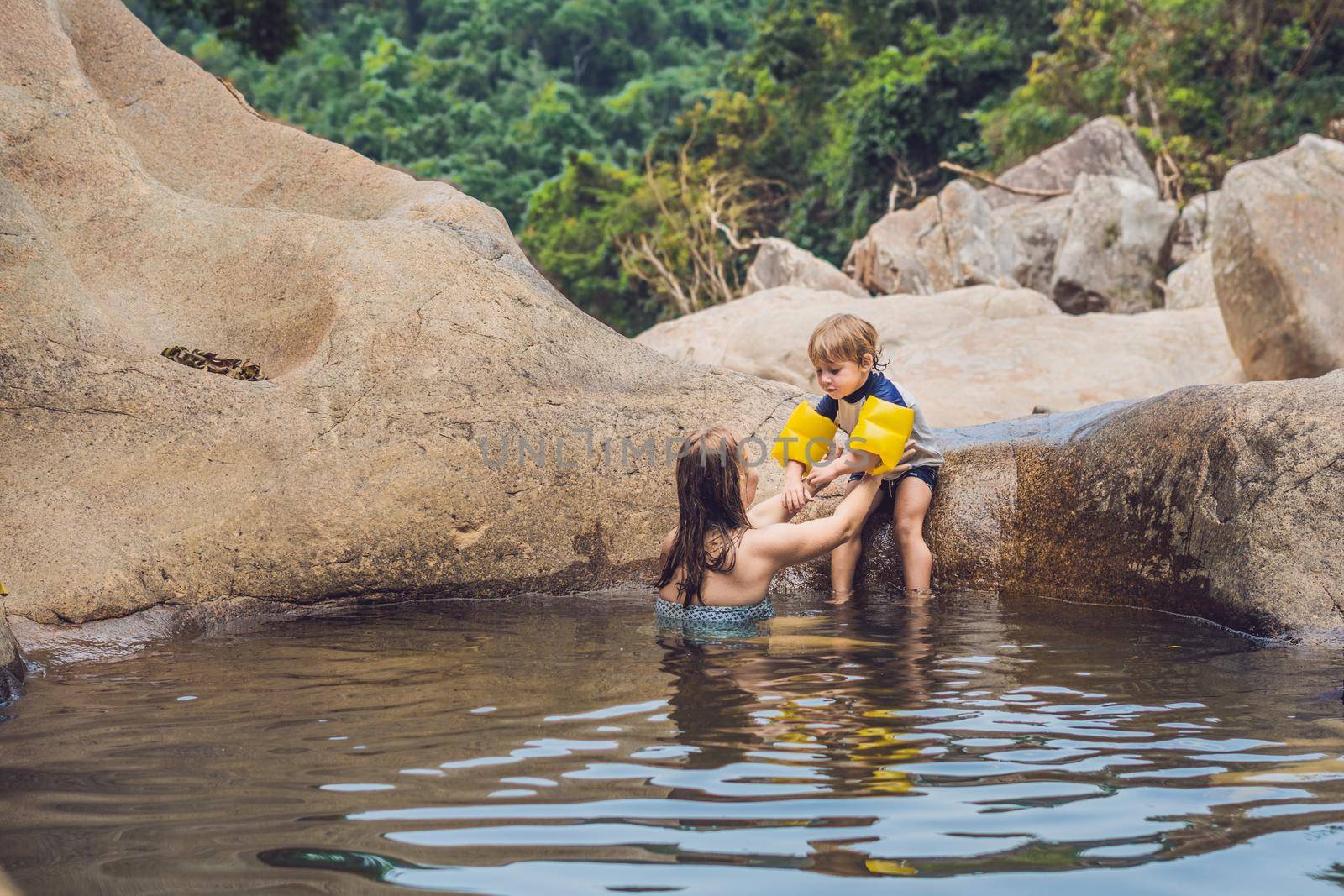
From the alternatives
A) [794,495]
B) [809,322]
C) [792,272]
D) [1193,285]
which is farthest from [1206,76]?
[794,495]

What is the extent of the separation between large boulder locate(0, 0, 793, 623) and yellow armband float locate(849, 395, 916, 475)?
1.09 m

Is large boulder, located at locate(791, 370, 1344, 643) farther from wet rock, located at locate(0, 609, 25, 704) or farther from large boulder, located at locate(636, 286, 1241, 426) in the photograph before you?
large boulder, located at locate(636, 286, 1241, 426)

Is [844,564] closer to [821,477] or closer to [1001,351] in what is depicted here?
[821,477]

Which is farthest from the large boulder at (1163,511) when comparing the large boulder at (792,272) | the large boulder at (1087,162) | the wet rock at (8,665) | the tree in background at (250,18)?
the large boulder at (1087,162)

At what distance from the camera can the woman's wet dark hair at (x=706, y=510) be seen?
509cm

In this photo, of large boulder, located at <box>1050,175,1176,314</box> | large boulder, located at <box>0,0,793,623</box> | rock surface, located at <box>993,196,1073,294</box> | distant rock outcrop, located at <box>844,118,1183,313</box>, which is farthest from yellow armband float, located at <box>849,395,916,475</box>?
rock surface, located at <box>993,196,1073,294</box>

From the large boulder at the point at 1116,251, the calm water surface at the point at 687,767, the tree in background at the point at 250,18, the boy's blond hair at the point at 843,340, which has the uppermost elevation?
the tree in background at the point at 250,18

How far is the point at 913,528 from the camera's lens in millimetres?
6113

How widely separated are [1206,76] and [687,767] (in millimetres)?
22937

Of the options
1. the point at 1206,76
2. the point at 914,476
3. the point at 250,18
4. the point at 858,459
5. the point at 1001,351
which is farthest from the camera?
the point at 1206,76

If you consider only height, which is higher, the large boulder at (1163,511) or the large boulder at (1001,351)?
the large boulder at (1001,351)

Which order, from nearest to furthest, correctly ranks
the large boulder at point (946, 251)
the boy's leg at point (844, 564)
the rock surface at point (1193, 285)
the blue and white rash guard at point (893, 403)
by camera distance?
the blue and white rash guard at point (893, 403)
the boy's leg at point (844, 564)
the rock surface at point (1193, 285)
the large boulder at point (946, 251)

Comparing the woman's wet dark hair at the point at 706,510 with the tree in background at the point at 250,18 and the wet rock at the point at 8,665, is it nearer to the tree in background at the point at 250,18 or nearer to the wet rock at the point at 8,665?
the wet rock at the point at 8,665

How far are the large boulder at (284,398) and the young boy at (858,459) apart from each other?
82 centimetres
